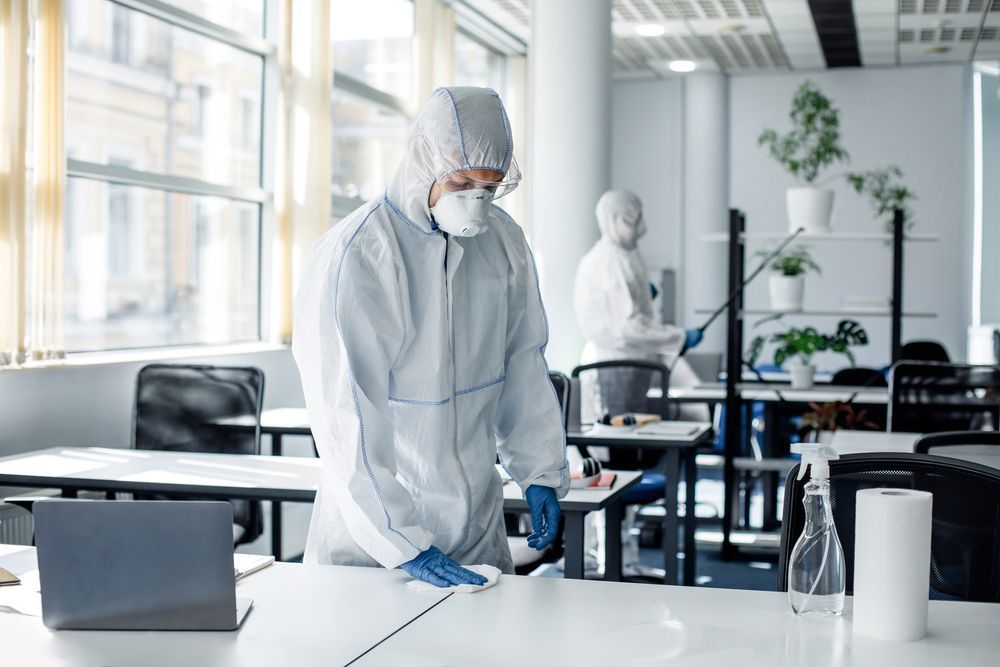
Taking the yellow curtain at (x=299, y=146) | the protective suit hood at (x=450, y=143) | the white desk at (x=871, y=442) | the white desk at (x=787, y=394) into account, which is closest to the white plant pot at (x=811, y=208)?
the white desk at (x=787, y=394)

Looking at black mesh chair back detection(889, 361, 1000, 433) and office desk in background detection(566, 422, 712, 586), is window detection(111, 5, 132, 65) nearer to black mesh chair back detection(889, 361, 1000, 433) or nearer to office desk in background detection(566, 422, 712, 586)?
office desk in background detection(566, 422, 712, 586)

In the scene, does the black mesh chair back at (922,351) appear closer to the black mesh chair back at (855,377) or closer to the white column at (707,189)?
the black mesh chair back at (855,377)

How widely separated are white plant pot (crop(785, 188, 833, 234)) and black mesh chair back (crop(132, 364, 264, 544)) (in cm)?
272

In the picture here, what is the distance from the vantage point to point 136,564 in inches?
56.6

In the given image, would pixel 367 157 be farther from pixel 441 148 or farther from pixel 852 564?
pixel 852 564

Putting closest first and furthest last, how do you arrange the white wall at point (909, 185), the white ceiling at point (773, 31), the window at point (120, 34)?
1. the window at point (120, 34)
2. the white ceiling at point (773, 31)
3. the white wall at point (909, 185)

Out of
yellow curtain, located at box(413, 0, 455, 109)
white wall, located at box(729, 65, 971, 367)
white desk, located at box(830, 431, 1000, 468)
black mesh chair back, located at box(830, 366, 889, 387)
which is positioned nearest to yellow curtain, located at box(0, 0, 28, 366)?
white desk, located at box(830, 431, 1000, 468)

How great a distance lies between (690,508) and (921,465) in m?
2.14

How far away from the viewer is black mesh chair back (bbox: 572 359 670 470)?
4133mm

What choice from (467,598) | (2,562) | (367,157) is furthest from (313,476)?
(367,157)

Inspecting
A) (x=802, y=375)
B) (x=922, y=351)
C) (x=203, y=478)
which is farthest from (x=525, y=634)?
(x=922, y=351)

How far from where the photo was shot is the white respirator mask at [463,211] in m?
1.84

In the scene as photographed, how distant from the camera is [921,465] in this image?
172 cm

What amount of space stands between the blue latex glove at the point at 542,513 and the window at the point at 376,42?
3.62 meters
